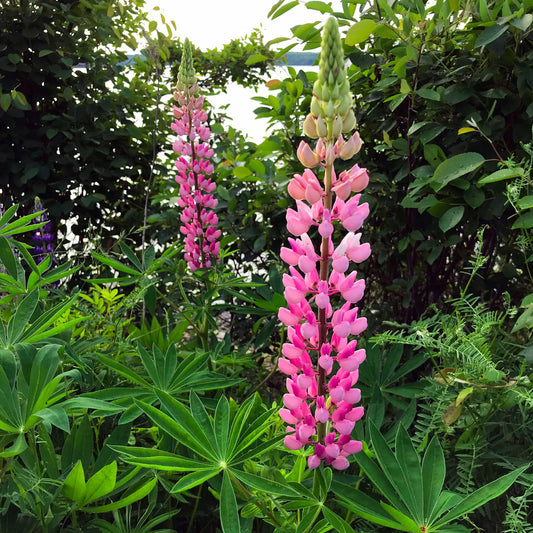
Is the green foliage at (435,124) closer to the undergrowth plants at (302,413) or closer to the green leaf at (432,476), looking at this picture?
the undergrowth plants at (302,413)

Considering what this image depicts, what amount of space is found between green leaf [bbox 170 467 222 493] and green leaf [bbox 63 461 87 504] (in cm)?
23

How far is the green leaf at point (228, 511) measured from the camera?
3.19ft

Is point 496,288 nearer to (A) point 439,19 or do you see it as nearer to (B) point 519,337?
(B) point 519,337

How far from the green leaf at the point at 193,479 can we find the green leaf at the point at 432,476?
399mm

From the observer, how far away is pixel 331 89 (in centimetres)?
104

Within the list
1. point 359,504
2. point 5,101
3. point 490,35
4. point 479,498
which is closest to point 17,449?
point 359,504

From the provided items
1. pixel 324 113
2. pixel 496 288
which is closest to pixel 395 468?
pixel 324 113

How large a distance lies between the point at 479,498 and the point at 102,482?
0.73 meters

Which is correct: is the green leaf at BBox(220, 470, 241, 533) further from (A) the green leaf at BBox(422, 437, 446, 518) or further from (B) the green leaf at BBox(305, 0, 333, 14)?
(B) the green leaf at BBox(305, 0, 333, 14)

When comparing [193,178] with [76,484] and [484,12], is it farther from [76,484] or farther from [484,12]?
[76,484]

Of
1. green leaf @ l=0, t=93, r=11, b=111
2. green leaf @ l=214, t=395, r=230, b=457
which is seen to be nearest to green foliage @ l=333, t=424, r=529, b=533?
green leaf @ l=214, t=395, r=230, b=457

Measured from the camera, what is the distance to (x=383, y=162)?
2.37m

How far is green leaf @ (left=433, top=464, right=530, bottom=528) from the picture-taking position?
3.28 feet

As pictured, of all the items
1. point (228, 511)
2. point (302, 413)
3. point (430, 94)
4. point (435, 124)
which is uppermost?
point (430, 94)
